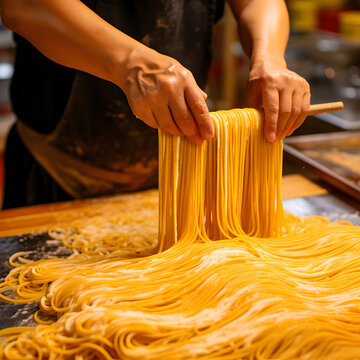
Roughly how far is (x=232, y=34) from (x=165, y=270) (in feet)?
14.1

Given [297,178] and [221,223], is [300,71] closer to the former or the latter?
[297,178]

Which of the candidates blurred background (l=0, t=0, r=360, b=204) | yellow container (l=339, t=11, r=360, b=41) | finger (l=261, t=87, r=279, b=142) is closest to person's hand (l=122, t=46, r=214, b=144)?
finger (l=261, t=87, r=279, b=142)

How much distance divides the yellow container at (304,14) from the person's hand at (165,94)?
3530 millimetres

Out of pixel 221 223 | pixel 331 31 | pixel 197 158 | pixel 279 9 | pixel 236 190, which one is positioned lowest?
pixel 221 223

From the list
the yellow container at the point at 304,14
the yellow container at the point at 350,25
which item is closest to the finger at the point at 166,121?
the yellow container at the point at 350,25

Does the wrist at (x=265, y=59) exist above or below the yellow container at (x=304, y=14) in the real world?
below

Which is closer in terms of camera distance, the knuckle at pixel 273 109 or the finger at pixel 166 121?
the finger at pixel 166 121

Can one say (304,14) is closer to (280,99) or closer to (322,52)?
(322,52)

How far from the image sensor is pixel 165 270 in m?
1.63

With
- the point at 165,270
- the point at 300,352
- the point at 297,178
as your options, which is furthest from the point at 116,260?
the point at 297,178

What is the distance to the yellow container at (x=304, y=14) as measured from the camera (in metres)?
4.71

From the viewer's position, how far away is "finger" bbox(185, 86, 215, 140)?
61.4 inches

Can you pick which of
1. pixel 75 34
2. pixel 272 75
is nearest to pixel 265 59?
pixel 272 75

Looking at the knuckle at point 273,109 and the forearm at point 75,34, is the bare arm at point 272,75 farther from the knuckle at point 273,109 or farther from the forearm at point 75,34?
the forearm at point 75,34
